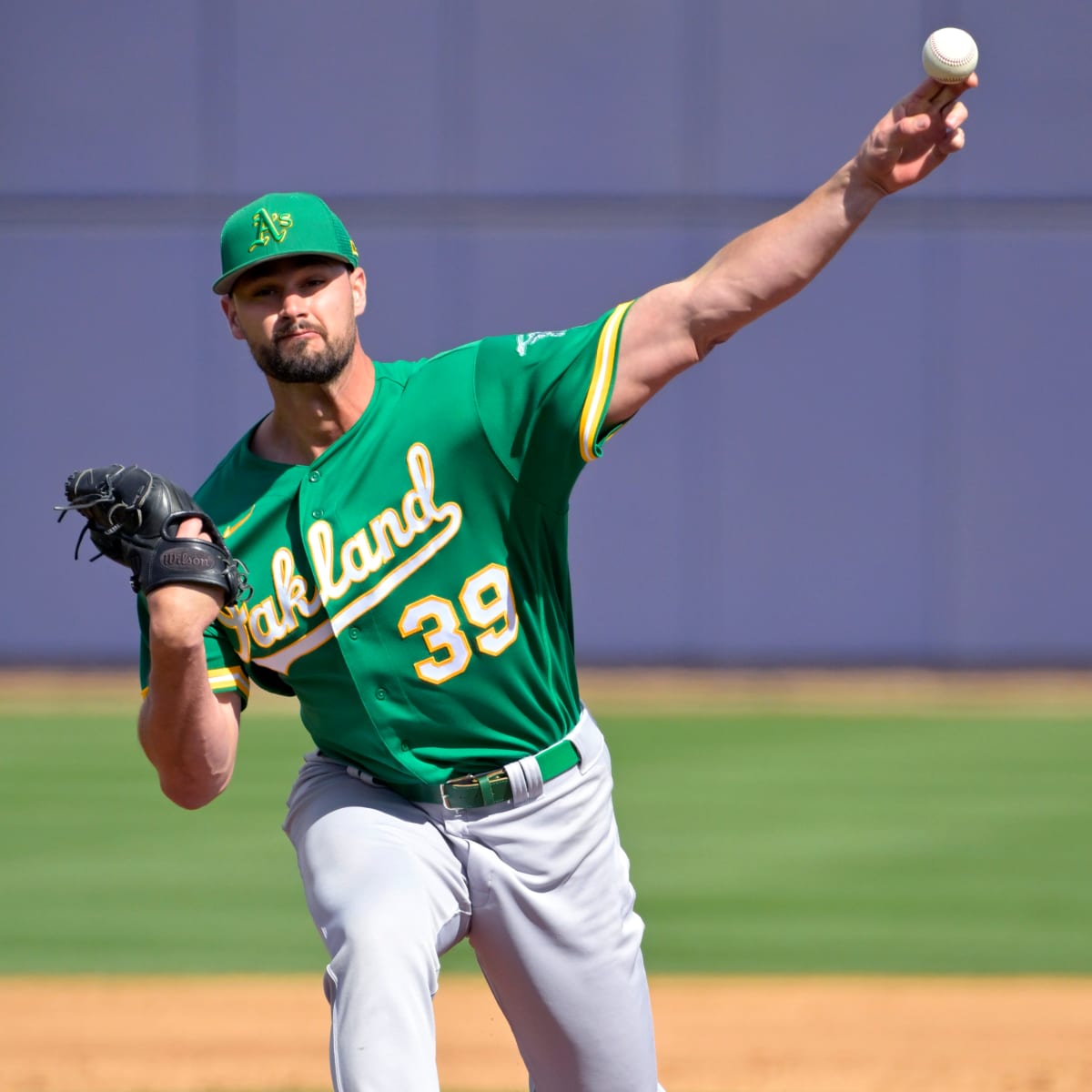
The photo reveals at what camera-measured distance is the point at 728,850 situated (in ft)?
28.6

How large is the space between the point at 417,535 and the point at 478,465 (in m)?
0.19

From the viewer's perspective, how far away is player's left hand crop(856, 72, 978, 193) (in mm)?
3381

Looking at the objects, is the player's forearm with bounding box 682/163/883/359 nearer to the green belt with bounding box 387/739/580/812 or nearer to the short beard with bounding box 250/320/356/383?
the short beard with bounding box 250/320/356/383

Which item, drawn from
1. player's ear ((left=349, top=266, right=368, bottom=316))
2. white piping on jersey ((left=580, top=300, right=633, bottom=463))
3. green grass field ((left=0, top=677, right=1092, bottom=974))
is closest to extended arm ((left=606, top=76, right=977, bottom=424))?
white piping on jersey ((left=580, top=300, right=633, bottom=463))

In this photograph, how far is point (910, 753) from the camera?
11.2 m

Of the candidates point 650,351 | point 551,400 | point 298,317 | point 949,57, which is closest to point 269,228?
point 298,317

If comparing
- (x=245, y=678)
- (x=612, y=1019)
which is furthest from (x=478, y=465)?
(x=612, y=1019)

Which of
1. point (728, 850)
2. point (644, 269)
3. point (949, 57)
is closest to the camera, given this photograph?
point (949, 57)

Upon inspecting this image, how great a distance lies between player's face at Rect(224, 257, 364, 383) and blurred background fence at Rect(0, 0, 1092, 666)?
35.6 feet

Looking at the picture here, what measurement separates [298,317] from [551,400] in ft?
1.76

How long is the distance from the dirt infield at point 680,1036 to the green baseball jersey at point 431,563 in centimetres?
198

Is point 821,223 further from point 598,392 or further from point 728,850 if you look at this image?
point 728,850

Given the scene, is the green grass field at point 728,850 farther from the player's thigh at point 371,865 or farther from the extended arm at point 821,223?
the extended arm at point 821,223

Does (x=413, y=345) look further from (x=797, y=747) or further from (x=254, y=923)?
(x=254, y=923)
